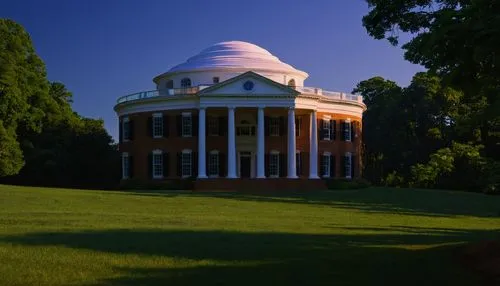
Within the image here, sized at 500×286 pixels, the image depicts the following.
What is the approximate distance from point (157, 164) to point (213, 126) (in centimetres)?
573

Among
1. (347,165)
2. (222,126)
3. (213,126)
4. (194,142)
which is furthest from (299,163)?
(194,142)

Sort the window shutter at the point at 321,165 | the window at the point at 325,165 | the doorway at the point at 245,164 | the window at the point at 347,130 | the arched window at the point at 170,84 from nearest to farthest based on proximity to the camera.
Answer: the doorway at the point at 245,164 < the window shutter at the point at 321,165 < the window at the point at 325,165 < the window at the point at 347,130 < the arched window at the point at 170,84

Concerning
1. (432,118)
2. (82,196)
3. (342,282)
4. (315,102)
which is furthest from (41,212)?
(432,118)

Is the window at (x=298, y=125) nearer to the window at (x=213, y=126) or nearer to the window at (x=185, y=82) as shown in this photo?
the window at (x=213, y=126)

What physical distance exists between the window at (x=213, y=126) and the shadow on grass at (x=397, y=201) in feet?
48.8

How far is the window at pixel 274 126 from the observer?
58.4m

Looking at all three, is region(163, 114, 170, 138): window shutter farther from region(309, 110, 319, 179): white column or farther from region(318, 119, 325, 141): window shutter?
region(318, 119, 325, 141): window shutter

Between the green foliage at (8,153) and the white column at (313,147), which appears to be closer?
the green foliage at (8,153)

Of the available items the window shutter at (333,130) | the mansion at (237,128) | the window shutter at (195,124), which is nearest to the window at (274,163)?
the mansion at (237,128)

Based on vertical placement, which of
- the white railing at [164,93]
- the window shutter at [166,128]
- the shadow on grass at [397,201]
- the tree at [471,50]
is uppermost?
the white railing at [164,93]

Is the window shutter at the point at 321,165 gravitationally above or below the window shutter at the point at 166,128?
below

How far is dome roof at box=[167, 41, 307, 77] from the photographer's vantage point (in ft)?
206

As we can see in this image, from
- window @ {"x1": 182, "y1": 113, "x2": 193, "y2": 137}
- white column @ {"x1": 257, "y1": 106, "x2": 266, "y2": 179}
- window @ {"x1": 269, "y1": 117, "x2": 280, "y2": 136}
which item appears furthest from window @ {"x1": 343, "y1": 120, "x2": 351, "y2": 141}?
window @ {"x1": 182, "y1": 113, "x2": 193, "y2": 137}

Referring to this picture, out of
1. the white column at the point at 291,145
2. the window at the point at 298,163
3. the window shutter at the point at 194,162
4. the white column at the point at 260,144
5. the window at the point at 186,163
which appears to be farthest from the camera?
the window at the point at 298,163
